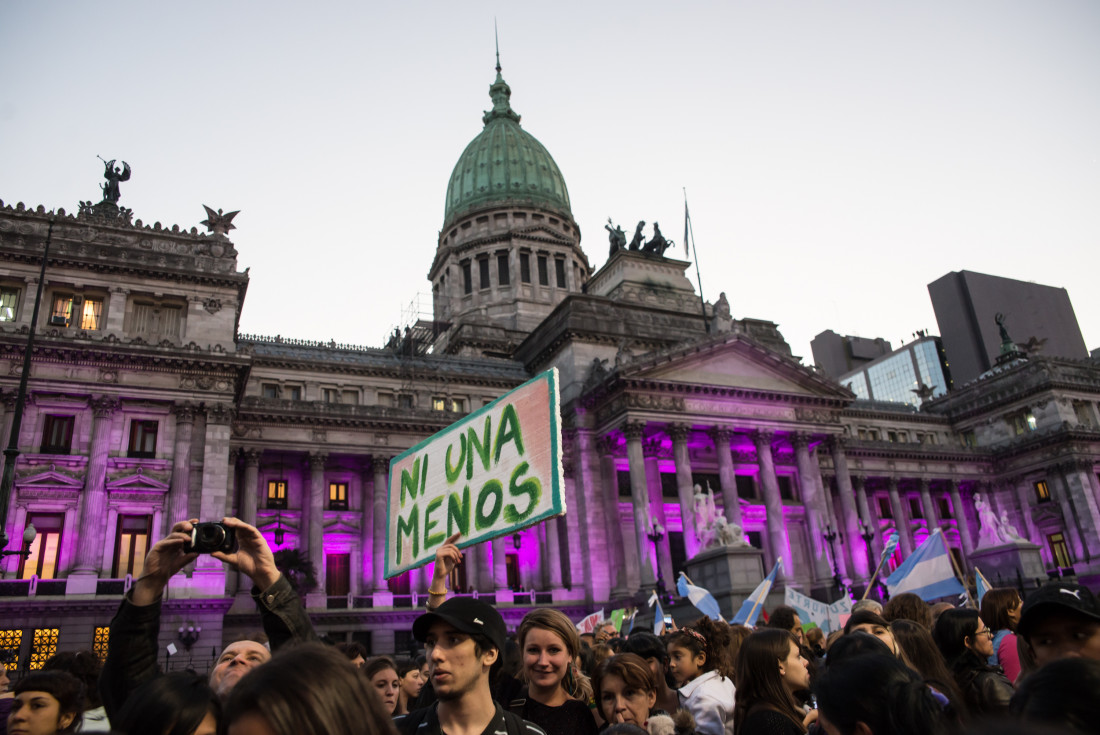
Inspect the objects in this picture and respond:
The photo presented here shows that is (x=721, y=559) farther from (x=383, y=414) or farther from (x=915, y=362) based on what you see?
(x=915, y=362)

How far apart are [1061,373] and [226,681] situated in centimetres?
7066

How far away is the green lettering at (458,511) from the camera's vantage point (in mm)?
9211

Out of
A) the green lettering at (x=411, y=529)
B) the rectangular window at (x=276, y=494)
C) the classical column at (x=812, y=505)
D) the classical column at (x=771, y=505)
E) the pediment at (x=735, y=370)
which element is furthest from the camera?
the pediment at (x=735, y=370)

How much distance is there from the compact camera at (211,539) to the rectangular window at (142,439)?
3379 cm

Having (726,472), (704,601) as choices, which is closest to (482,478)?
(704,601)

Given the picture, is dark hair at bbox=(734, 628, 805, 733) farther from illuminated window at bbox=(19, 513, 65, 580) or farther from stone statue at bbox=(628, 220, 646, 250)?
stone statue at bbox=(628, 220, 646, 250)

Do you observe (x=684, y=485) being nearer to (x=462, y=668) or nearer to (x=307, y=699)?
(x=462, y=668)

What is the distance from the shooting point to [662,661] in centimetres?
857

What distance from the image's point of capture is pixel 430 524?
31.8 ft

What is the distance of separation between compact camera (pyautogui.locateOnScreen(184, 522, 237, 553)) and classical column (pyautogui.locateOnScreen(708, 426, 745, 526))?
4119 cm

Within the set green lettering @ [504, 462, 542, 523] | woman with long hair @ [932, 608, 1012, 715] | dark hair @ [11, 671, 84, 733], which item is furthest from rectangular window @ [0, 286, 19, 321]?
woman with long hair @ [932, 608, 1012, 715]

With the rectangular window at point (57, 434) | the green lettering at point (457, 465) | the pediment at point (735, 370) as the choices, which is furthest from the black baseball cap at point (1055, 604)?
the pediment at point (735, 370)

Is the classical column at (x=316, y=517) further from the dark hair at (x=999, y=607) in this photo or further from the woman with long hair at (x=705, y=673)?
the dark hair at (x=999, y=607)

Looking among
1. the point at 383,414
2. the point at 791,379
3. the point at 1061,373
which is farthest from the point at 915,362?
the point at 383,414
